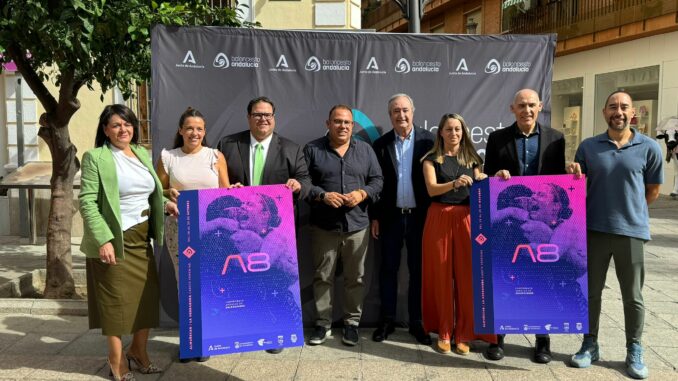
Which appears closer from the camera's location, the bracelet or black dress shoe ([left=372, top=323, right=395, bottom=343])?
the bracelet

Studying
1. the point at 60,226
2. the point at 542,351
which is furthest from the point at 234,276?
the point at 60,226

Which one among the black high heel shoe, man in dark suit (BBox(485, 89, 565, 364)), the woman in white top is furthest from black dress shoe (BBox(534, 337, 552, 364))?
the black high heel shoe

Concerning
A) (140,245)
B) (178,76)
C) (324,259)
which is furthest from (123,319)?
(178,76)

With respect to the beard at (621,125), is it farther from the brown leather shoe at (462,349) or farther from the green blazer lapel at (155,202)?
the green blazer lapel at (155,202)

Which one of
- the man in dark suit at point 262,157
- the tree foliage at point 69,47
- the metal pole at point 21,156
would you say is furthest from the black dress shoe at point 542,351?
the metal pole at point 21,156

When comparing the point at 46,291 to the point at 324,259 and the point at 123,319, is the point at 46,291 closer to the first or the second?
the point at 123,319

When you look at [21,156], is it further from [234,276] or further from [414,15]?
[234,276]

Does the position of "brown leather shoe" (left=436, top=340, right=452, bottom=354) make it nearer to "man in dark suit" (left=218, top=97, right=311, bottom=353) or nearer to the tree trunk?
"man in dark suit" (left=218, top=97, right=311, bottom=353)

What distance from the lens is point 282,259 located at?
3680mm

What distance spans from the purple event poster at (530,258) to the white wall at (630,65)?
499 inches

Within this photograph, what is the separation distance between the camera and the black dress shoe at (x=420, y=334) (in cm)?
450

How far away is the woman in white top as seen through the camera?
399 cm

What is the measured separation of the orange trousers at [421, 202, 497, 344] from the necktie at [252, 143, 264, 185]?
131cm

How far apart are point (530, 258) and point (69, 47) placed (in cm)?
366
